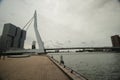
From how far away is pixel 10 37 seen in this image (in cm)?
8744

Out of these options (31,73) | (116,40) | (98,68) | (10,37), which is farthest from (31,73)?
(116,40)

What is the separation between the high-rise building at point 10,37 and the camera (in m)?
81.1

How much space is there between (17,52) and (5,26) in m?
36.2

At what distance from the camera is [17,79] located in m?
4.78

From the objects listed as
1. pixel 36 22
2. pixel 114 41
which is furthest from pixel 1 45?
pixel 114 41

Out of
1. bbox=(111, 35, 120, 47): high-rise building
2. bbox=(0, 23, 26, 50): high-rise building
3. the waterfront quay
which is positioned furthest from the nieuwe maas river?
bbox=(111, 35, 120, 47): high-rise building

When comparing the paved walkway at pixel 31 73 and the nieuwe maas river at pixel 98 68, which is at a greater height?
the paved walkway at pixel 31 73

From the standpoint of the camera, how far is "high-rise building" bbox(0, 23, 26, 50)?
81125mm

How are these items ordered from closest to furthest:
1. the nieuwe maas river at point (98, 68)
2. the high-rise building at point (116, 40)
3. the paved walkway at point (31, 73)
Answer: the paved walkway at point (31, 73), the nieuwe maas river at point (98, 68), the high-rise building at point (116, 40)

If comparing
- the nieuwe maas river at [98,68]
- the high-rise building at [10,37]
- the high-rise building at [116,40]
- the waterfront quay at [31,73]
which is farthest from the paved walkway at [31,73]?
the high-rise building at [116,40]

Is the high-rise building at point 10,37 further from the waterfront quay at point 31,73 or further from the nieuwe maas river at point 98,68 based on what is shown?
the waterfront quay at point 31,73

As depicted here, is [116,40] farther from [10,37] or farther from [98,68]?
[10,37]

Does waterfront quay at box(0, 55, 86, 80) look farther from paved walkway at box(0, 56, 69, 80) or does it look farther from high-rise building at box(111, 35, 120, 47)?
high-rise building at box(111, 35, 120, 47)

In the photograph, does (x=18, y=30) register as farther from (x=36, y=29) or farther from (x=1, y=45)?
(x=36, y=29)
